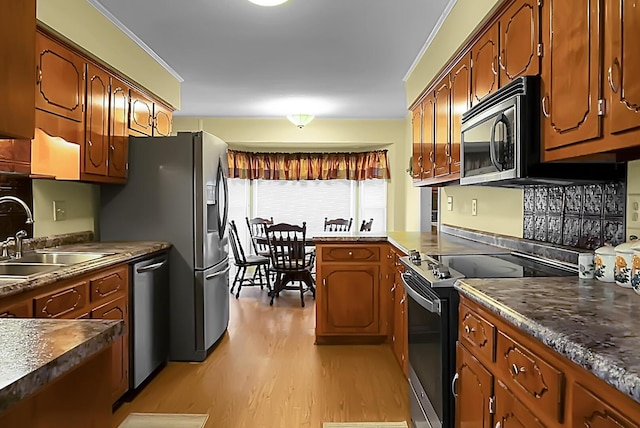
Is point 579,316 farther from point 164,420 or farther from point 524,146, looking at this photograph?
point 164,420

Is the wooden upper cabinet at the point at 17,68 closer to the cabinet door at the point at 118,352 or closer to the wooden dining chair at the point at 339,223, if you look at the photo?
the cabinet door at the point at 118,352

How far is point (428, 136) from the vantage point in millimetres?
3713

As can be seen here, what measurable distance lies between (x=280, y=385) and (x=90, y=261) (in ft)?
4.45

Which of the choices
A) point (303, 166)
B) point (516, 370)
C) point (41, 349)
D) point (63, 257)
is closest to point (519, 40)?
point (516, 370)

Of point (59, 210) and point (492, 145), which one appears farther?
point (59, 210)

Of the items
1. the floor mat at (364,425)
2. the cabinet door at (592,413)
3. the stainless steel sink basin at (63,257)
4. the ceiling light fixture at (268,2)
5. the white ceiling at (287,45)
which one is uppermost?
the white ceiling at (287,45)

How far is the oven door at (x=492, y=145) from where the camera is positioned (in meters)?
1.85

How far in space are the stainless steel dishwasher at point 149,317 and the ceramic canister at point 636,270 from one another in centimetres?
247

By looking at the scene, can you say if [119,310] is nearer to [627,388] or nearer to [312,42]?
[312,42]

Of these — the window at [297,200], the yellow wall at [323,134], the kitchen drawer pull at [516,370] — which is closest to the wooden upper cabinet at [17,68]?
the kitchen drawer pull at [516,370]

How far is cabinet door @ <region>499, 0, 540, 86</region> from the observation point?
1.82m

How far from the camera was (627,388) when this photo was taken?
0.80 meters

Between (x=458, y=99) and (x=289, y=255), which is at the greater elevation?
A: (x=458, y=99)

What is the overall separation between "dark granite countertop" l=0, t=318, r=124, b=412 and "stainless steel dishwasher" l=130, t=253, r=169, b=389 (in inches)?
73.6
